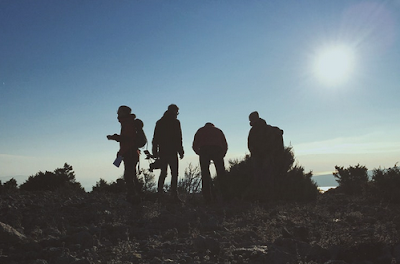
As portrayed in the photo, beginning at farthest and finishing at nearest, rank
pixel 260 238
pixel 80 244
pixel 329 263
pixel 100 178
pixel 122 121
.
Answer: pixel 100 178 < pixel 122 121 < pixel 260 238 < pixel 80 244 < pixel 329 263

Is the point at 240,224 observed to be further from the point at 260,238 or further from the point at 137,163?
the point at 137,163

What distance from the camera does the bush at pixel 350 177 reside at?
11373 mm

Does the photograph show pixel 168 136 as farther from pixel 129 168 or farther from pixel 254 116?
pixel 254 116

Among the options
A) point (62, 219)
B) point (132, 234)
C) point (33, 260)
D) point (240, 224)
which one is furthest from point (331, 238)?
point (62, 219)

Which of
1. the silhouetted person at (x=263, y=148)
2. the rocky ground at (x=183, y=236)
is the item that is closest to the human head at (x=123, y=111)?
the rocky ground at (x=183, y=236)

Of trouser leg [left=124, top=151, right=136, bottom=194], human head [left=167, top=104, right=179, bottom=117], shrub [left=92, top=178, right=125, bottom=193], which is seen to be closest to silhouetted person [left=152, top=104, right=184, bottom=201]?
human head [left=167, top=104, right=179, bottom=117]

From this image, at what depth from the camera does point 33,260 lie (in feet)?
10.9

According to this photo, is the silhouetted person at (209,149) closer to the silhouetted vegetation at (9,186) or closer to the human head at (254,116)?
the human head at (254,116)

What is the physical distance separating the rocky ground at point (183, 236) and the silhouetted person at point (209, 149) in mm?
1821

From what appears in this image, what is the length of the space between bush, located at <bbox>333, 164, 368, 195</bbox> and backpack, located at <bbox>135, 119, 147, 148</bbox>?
7323mm

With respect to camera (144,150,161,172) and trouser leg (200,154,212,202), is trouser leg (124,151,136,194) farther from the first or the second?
trouser leg (200,154,212,202)

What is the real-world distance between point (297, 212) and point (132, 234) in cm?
341

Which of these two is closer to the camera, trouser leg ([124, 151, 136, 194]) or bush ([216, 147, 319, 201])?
trouser leg ([124, 151, 136, 194])

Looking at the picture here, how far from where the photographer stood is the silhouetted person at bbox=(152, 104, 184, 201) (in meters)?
7.86
